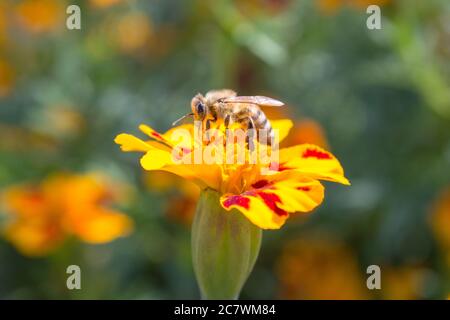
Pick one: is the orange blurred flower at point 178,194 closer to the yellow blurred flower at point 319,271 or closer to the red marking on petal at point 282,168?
the yellow blurred flower at point 319,271

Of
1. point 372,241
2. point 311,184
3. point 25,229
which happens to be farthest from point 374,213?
point 311,184

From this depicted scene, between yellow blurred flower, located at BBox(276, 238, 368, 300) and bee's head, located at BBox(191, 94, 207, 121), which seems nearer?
bee's head, located at BBox(191, 94, 207, 121)

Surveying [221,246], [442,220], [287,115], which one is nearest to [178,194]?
[287,115]

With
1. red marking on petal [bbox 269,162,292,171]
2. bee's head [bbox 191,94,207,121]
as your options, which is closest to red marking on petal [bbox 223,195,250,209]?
red marking on petal [bbox 269,162,292,171]

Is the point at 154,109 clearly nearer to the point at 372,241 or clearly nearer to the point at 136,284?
the point at 136,284

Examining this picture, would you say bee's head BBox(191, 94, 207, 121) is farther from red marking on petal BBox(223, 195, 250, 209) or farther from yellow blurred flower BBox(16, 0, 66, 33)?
yellow blurred flower BBox(16, 0, 66, 33)

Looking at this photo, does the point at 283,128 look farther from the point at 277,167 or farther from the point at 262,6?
the point at 262,6
